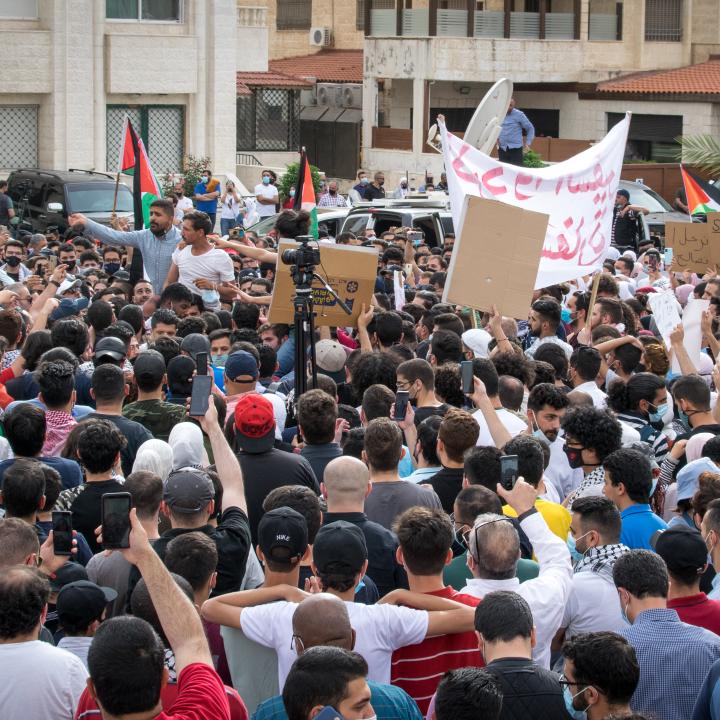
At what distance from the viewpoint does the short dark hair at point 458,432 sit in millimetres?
6785

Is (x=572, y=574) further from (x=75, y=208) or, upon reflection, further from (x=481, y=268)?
(x=75, y=208)

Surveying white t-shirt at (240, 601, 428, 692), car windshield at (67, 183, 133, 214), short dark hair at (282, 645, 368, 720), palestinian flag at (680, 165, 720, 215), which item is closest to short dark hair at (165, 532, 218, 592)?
white t-shirt at (240, 601, 428, 692)

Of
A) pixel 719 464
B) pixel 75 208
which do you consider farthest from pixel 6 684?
pixel 75 208

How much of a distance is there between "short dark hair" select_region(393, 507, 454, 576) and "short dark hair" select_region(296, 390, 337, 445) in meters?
1.88

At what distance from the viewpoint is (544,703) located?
4641 millimetres

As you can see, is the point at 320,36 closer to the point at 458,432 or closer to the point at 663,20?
the point at 663,20

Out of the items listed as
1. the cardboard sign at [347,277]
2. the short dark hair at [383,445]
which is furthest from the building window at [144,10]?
the short dark hair at [383,445]

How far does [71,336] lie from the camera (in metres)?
8.91

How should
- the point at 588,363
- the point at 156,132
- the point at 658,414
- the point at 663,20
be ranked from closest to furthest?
the point at 658,414 → the point at 588,363 → the point at 156,132 → the point at 663,20

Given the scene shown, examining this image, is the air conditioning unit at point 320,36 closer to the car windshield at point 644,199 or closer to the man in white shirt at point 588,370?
the car windshield at point 644,199

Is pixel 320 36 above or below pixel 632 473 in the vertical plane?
above

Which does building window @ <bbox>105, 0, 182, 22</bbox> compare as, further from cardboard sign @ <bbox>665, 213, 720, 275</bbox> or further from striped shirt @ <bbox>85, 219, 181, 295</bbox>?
striped shirt @ <bbox>85, 219, 181, 295</bbox>

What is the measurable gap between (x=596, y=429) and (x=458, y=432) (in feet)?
2.66

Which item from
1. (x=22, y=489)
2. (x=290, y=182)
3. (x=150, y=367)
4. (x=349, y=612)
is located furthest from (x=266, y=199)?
(x=349, y=612)
